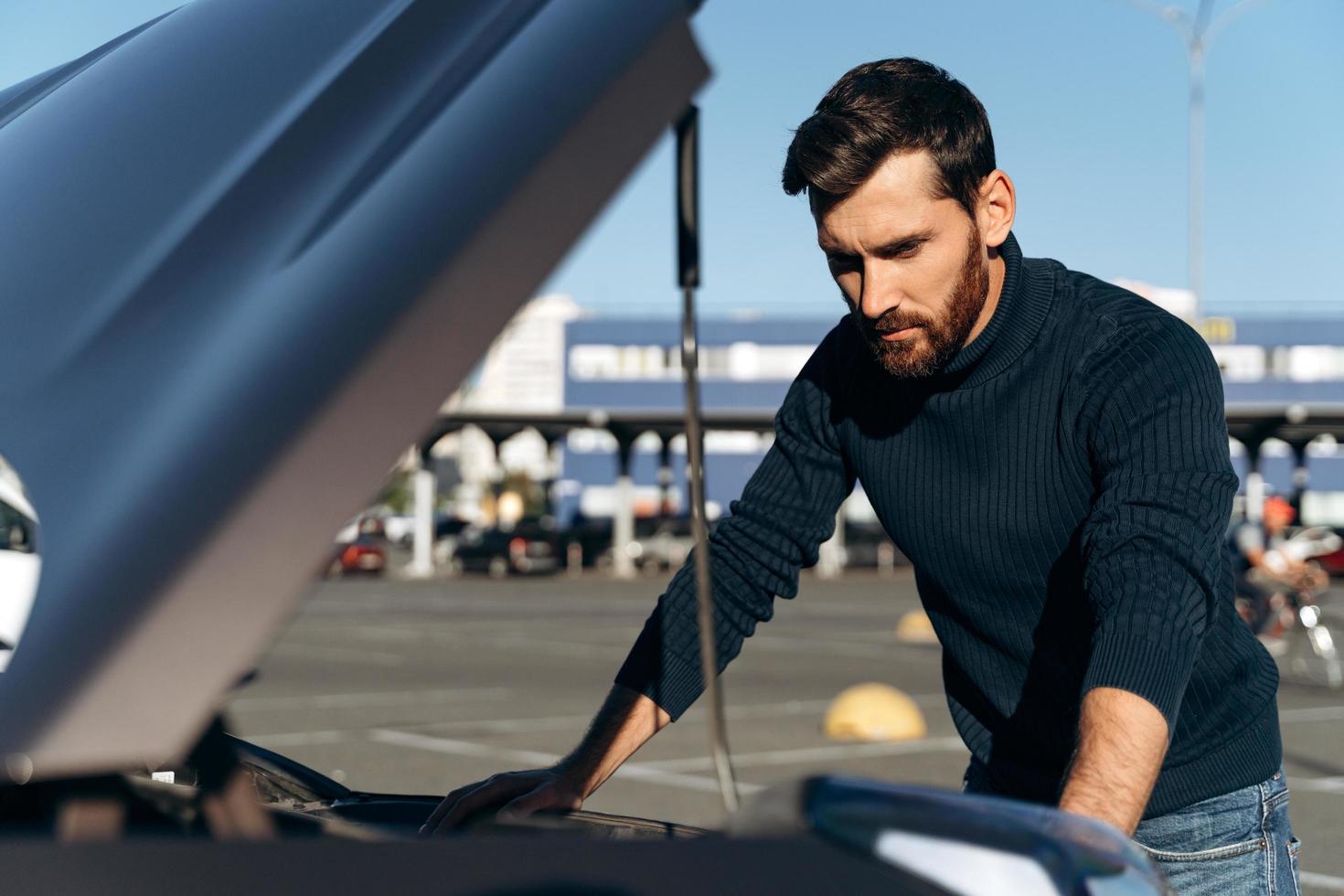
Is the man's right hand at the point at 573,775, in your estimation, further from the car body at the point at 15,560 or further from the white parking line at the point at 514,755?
the white parking line at the point at 514,755

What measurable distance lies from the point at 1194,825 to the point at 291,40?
1560 millimetres

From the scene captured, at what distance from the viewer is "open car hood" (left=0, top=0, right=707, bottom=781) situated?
951mm

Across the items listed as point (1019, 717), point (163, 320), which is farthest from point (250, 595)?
point (1019, 717)

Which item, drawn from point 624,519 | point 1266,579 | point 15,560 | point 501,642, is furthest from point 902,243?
point 624,519

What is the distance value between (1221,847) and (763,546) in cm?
73

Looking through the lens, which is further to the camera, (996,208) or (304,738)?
(304,738)

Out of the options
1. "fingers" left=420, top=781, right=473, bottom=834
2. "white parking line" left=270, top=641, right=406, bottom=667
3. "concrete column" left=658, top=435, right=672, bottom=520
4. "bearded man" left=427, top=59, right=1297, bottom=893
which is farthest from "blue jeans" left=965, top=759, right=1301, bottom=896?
"concrete column" left=658, top=435, right=672, bottom=520

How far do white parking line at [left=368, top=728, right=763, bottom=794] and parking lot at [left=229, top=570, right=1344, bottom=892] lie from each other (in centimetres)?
2

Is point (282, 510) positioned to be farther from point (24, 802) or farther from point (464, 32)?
point (464, 32)

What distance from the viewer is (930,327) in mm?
2006

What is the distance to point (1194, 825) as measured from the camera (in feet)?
7.13

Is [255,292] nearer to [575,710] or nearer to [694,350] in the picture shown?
[694,350]

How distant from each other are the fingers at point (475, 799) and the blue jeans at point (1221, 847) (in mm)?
862

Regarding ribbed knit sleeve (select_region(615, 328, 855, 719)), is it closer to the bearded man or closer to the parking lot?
the bearded man
